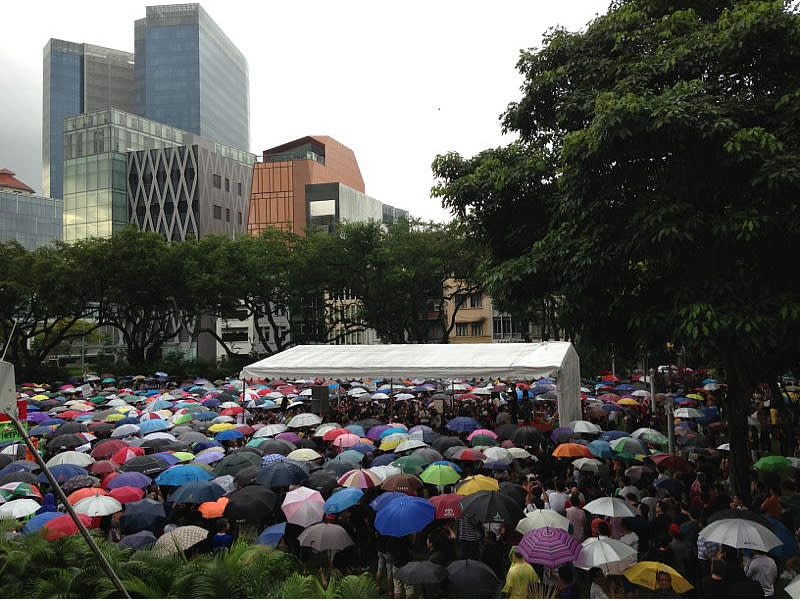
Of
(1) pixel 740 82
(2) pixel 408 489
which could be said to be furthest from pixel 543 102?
(2) pixel 408 489

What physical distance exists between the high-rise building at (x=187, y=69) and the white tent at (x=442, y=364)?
124m

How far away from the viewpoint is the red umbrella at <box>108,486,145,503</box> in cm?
1091

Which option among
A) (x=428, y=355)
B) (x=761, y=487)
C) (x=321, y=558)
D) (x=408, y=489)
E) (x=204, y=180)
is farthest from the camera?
(x=204, y=180)

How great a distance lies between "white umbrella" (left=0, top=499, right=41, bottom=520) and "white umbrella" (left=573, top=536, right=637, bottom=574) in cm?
783

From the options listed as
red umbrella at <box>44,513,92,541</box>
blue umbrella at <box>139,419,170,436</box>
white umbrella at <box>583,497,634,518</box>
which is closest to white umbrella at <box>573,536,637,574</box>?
white umbrella at <box>583,497,634,518</box>

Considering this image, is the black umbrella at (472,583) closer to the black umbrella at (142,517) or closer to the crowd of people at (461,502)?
the crowd of people at (461,502)

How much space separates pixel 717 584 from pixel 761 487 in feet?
18.7

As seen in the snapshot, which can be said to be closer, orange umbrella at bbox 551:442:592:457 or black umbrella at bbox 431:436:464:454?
orange umbrella at bbox 551:442:592:457

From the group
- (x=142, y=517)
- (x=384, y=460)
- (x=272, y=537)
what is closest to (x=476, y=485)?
(x=384, y=460)

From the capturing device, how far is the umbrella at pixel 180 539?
8484 millimetres

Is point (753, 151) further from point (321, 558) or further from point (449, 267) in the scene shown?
point (449, 267)

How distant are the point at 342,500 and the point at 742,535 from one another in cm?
511

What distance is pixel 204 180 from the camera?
297 ft

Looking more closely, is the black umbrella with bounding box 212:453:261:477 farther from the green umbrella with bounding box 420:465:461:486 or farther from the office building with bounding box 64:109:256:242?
the office building with bounding box 64:109:256:242
